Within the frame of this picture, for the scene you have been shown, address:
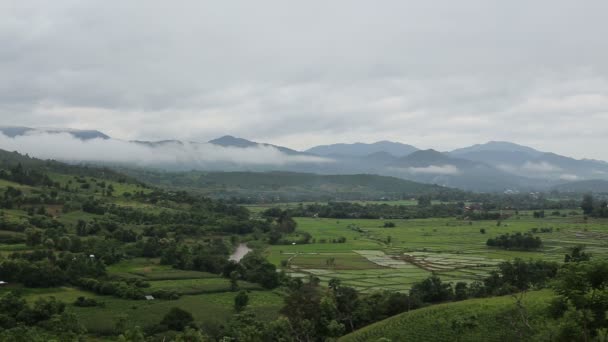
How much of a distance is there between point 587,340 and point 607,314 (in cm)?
471

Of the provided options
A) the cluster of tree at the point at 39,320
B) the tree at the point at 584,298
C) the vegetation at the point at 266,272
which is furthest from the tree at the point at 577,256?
the cluster of tree at the point at 39,320

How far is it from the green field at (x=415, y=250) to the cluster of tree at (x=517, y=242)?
2123mm

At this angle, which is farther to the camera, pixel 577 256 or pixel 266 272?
pixel 266 272

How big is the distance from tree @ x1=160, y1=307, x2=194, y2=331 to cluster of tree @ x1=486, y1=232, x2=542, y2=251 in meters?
63.6

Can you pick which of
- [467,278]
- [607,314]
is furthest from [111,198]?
[607,314]

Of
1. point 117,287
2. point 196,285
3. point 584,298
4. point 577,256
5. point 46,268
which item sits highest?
point 584,298

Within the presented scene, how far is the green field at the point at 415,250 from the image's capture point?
69438 mm

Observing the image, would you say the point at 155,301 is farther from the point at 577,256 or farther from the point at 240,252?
the point at 577,256

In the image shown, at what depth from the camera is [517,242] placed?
89.6m

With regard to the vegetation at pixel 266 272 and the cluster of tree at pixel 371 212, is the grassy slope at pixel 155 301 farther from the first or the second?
the cluster of tree at pixel 371 212

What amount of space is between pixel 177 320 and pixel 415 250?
53.4m

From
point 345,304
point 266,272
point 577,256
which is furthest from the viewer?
point 266,272

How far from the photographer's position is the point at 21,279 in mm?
59969

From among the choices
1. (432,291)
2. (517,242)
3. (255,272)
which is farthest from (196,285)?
(517,242)
